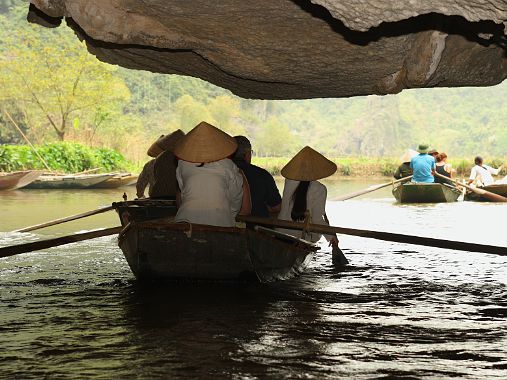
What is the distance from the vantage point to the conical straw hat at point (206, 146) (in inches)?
293

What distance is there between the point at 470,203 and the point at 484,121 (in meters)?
63.6

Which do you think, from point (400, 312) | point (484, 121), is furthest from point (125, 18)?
point (484, 121)

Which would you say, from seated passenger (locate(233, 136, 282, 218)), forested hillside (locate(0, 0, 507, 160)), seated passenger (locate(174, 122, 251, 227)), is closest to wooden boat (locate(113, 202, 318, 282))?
seated passenger (locate(174, 122, 251, 227))

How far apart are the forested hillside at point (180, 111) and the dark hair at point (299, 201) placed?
2691 centimetres

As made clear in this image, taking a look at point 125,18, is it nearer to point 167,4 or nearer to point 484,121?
point 167,4

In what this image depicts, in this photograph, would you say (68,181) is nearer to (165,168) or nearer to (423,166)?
(423,166)

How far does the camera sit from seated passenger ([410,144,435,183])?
65.5ft

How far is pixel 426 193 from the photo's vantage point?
2025 centimetres

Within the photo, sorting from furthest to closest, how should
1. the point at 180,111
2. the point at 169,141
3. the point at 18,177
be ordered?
the point at 180,111 → the point at 18,177 → the point at 169,141

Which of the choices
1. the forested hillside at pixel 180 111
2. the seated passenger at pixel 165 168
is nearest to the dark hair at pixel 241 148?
the seated passenger at pixel 165 168

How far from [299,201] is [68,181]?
2058cm

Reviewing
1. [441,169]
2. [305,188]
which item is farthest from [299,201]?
[441,169]

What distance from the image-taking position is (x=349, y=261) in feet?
33.9

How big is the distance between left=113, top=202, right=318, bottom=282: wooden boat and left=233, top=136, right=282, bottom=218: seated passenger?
53 centimetres
